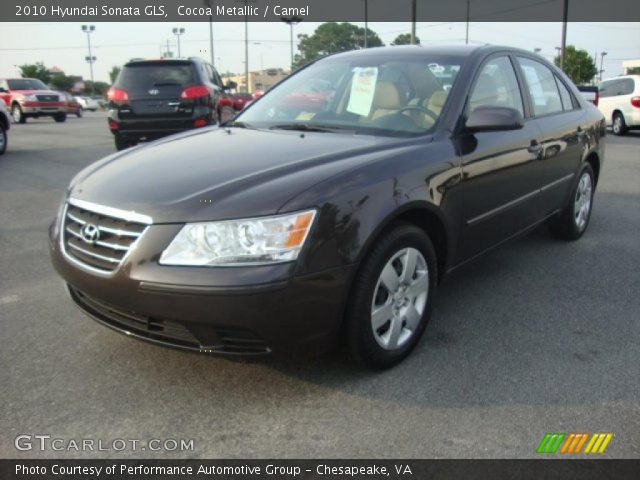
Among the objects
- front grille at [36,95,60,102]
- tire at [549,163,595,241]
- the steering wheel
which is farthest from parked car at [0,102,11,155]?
front grille at [36,95,60,102]

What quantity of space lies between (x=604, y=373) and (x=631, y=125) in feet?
48.9

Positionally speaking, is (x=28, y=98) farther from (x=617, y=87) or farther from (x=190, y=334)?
(x=190, y=334)

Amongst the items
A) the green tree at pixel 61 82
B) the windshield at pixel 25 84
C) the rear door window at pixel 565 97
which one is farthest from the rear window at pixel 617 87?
the green tree at pixel 61 82

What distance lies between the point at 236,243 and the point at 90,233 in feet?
2.43

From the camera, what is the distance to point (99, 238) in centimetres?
254

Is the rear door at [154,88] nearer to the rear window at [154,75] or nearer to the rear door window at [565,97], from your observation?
the rear window at [154,75]

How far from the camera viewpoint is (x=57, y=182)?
8.13 metres

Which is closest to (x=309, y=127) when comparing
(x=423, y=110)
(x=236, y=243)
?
(x=423, y=110)

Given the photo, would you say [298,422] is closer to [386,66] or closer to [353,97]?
[353,97]

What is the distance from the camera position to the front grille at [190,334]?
2.37 metres

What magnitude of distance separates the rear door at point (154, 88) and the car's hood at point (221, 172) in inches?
263

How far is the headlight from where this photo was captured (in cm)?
229

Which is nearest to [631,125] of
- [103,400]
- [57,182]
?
[57,182]
